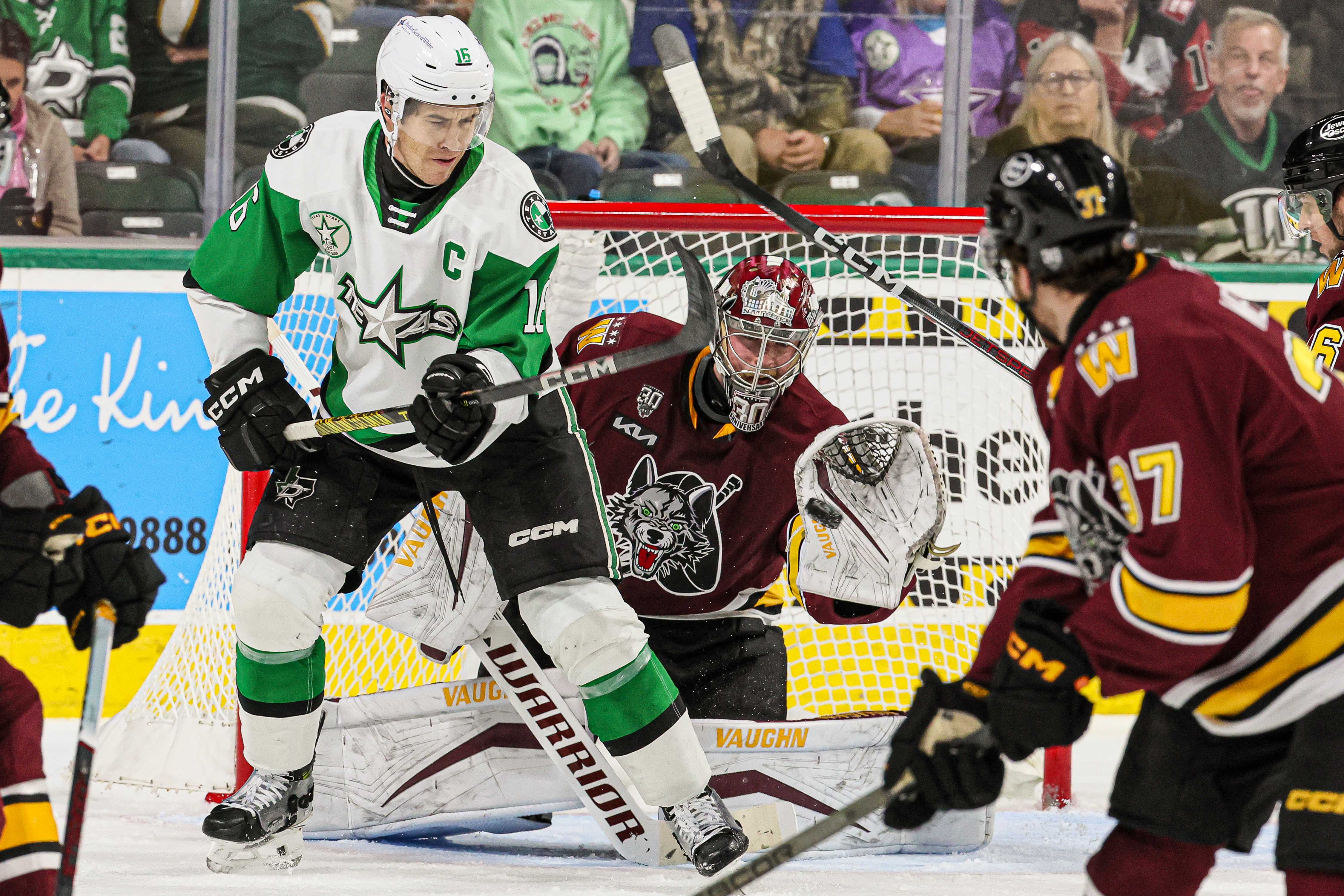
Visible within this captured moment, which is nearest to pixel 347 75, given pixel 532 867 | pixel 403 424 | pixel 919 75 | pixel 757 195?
pixel 919 75

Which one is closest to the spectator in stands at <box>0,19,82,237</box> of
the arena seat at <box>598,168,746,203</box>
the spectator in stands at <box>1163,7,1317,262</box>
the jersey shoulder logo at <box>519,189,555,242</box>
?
the arena seat at <box>598,168,746,203</box>

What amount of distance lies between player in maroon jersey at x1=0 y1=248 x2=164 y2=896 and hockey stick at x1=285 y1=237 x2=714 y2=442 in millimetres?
549

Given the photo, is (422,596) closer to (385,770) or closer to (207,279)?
(385,770)

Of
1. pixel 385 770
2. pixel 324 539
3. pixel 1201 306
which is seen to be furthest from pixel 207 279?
pixel 1201 306

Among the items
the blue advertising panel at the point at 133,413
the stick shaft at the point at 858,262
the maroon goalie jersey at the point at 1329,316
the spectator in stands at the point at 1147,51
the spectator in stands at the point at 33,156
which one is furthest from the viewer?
the spectator in stands at the point at 1147,51

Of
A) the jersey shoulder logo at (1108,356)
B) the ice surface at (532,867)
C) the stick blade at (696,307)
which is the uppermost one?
the jersey shoulder logo at (1108,356)

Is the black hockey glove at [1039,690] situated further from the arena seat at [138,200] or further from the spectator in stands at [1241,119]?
the spectator in stands at [1241,119]

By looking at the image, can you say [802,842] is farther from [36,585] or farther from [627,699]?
[36,585]

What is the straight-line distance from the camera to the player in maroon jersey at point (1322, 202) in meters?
2.71

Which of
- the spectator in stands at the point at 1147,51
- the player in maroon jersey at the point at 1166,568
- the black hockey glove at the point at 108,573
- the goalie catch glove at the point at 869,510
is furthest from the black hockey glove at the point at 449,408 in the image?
the spectator in stands at the point at 1147,51

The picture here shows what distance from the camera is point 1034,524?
66.6 inches

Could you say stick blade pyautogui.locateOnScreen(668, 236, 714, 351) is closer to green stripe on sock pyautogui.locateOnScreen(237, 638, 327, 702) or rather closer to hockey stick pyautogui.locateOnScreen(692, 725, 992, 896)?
green stripe on sock pyautogui.locateOnScreen(237, 638, 327, 702)

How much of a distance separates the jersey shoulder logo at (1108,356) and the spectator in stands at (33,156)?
3.21 metres

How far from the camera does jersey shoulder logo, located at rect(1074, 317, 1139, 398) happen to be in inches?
53.0
